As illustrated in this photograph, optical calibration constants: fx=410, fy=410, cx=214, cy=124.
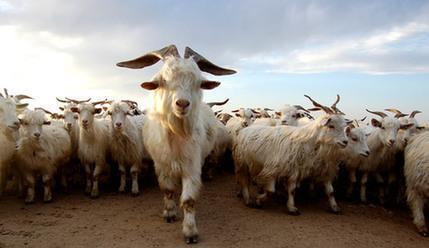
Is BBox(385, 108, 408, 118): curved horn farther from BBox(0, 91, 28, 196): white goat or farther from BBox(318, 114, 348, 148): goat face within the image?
BBox(0, 91, 28, 196): white goat

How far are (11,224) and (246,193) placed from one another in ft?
14.1

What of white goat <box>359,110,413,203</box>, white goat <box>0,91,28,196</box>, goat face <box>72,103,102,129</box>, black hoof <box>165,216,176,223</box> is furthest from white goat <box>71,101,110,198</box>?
white goat <box>359,110,413,203</box>

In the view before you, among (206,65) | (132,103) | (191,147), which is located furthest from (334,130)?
(132,103)

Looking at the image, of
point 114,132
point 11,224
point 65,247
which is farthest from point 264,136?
point 11,224

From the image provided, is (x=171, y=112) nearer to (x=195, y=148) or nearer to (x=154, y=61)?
(x=195, y=148)

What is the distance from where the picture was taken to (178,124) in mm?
5977

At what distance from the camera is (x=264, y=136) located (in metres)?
8.20

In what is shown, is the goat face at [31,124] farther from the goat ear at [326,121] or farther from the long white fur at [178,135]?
the goat ear at [326,121]

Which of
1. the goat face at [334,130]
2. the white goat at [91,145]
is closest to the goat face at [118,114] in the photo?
the white goat at [91,145]

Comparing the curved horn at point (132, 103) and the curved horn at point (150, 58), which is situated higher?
the curved horn at point (150, 58)

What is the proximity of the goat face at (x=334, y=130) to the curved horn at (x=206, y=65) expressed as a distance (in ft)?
7.02

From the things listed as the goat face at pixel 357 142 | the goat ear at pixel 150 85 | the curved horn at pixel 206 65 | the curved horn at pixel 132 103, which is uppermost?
the curved horn at pixel 206 65

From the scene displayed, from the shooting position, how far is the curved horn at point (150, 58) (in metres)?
6.46

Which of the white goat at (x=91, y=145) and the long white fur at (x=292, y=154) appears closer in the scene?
the long white fur at (x=292, y=154)
